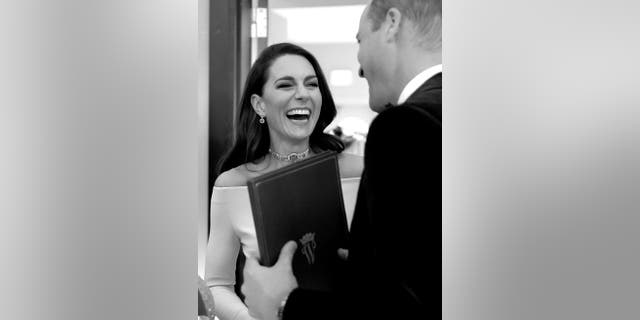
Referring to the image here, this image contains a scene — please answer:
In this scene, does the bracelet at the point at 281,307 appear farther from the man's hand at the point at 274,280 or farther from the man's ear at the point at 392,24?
the man's ear at the point at 392,24

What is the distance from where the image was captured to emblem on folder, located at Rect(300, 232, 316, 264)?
1.19 m

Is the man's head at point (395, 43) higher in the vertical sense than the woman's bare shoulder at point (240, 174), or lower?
higher

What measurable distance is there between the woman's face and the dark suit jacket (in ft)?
0.51

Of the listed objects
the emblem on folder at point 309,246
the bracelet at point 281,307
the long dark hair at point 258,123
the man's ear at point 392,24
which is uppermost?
the man's ear at point 392,24

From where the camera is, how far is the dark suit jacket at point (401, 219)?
41.1 inches

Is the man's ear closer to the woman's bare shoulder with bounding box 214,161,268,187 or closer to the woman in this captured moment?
the woman

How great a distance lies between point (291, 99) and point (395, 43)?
24 centimetres

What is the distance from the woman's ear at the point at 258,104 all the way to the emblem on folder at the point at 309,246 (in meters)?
0.26

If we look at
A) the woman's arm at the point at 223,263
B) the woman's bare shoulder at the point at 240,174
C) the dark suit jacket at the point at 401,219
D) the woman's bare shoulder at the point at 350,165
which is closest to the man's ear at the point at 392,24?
the dark suit jacket at the point at 401,219

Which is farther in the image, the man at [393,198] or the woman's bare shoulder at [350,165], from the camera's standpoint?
the woman's bare shoulder at [350,165]
